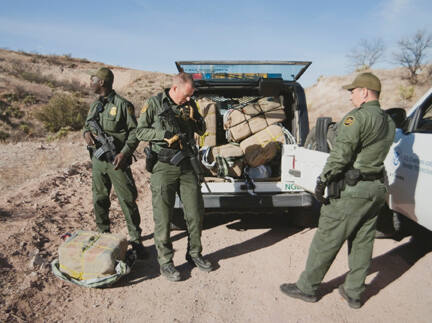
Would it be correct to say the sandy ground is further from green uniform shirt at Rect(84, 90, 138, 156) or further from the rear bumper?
green uniform shirt at Rect(84, 90, 138, 156)

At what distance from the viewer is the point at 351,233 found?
270cm

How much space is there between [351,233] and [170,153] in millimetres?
1761

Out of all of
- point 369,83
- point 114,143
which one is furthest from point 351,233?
point 114,143

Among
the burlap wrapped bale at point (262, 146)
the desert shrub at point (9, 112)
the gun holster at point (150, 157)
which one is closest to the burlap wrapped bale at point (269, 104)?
the burlap wrapped bale at point (262, 146)

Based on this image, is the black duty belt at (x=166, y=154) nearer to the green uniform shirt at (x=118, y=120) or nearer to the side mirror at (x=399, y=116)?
the green uniform shirt at (x=118, y=120)

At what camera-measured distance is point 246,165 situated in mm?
4418

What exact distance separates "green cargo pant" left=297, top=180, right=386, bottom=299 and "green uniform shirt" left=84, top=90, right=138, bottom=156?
6.95ft

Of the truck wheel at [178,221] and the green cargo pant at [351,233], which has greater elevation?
the green cargo pant at [351,233]

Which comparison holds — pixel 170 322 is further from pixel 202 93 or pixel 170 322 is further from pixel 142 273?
pixel 202 93

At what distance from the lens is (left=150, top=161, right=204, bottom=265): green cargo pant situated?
10.6 ft

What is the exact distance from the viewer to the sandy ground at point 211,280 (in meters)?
2.73

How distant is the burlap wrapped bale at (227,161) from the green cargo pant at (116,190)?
1.12 metres

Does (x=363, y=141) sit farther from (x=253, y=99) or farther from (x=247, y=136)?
(x=253, y=99)

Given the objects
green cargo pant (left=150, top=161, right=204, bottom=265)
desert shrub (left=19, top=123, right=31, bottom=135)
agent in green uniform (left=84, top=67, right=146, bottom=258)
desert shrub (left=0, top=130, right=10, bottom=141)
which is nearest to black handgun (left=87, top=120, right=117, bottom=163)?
agent in green uniform (left=84, top=67, right=146, bottom=258)
